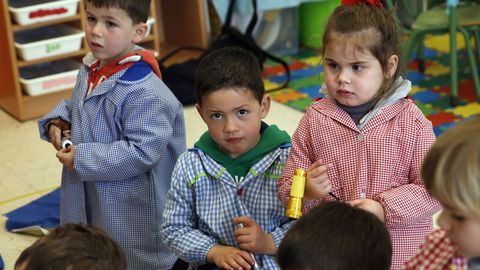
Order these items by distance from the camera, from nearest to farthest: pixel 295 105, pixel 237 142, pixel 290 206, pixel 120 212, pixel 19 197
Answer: pixel 290 206
pixel 237 142
pixel 120 212
pixel 19 197
pixel 295 105

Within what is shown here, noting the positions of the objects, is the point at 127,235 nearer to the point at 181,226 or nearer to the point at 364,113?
the point at 181,226

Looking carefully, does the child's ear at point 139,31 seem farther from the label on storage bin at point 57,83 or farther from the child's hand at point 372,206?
the label on storage bin at point 57,83

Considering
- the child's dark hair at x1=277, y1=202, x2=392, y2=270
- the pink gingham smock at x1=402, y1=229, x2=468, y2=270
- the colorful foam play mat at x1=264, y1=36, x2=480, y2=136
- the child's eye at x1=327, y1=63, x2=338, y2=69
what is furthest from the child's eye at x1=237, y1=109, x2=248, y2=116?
the colorful foam play mat at x1=264, y1=36, x2=480, y2=136

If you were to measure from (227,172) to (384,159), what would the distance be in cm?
35

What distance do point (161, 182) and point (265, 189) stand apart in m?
0.48

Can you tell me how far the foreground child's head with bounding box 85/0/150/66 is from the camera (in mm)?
2092

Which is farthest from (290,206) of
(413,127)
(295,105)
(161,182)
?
(295,105)

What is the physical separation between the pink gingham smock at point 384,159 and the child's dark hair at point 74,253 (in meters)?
0.48

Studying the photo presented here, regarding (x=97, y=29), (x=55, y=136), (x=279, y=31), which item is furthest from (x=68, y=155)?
(x=279, y=31)

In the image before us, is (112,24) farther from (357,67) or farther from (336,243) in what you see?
(336,243)

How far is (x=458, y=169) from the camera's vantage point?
1128mm

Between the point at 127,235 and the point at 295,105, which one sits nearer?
the point at 127,235

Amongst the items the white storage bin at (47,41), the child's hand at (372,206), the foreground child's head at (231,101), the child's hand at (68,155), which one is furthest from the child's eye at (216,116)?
the white storage bin at (47,41)

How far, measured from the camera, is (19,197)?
9.84 ft
